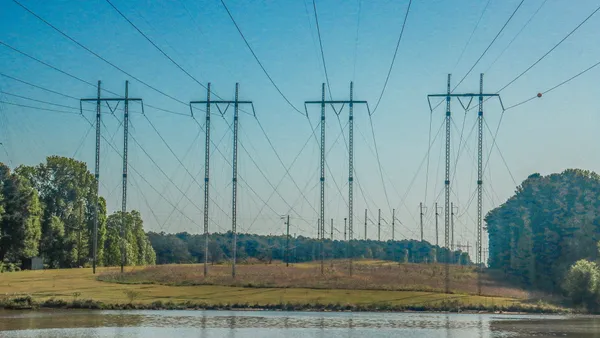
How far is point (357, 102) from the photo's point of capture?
91.3 meters

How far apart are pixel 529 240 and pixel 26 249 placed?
72.6 meters

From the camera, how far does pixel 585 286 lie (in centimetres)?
8850

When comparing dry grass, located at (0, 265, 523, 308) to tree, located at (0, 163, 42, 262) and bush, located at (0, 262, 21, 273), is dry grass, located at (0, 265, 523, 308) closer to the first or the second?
bush, located at (0, 262, 21, 273)

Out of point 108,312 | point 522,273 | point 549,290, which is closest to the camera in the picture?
point 108,312

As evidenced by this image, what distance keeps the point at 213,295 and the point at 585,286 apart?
39521 millimetres

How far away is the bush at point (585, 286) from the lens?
87750 millimetres

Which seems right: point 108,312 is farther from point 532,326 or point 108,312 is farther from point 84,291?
point 532,326

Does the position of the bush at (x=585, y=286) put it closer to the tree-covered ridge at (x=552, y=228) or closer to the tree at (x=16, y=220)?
the tree-covered ridge at (x=552, y=228)

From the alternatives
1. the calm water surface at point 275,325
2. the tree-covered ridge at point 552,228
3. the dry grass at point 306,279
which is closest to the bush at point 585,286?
the dry grass at point 306,279

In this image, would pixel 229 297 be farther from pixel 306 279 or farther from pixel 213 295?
pixel 306 279

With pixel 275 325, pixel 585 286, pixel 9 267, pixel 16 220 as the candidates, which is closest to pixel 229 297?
pixel 275 325

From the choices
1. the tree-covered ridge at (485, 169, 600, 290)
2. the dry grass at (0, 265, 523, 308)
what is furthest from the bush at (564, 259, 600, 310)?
the tree-covered ridge at (485, 169, 600, 290)

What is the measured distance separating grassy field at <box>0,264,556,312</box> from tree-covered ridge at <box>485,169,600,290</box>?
101 ft

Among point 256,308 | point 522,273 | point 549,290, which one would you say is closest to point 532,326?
point 256,308
